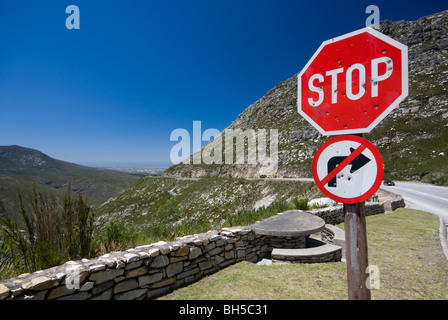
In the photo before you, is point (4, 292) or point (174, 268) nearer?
point (4, 292)

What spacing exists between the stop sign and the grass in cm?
331

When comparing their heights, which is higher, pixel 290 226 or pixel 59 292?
pixel 59 292

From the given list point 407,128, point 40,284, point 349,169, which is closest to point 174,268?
point 40,284

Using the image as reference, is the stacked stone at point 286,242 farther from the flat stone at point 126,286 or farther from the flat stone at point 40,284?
the flat stone at point 40,284

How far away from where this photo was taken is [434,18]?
6078cm

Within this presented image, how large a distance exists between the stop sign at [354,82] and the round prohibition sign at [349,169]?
14 centimetres

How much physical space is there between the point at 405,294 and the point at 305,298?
190 cm

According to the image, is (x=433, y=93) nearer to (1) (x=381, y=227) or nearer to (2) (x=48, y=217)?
(1) (x=381, y=227)

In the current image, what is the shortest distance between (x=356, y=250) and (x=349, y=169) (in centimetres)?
72

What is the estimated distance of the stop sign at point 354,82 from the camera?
168 centimetres

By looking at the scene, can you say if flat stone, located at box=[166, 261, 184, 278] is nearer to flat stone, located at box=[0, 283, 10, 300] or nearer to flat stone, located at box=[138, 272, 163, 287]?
flat stone, located at box=[138, 272, 163, 287]

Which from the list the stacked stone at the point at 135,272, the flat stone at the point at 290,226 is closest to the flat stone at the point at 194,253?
the stacked stone at the point at 135,272

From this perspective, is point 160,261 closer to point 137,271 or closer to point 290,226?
point 137,271

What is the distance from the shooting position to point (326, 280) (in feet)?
14.5
